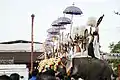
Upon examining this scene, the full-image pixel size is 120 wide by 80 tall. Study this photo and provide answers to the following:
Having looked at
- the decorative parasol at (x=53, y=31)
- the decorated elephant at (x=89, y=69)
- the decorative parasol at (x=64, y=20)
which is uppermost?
the decorative parasol at (x=64, y=20)

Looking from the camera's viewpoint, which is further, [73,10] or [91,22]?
[73,10]

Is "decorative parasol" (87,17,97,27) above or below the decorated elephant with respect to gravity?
above

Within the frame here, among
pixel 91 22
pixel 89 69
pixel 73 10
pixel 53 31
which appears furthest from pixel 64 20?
pixel 89 69

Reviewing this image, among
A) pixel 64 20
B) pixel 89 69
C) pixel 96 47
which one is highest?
pixel 64 20

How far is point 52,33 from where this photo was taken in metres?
17.4

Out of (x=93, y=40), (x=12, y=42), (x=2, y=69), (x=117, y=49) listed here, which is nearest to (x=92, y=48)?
(x=93, y=40)

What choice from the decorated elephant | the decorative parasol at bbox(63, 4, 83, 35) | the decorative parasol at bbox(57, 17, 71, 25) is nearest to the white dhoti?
the decorated elephant

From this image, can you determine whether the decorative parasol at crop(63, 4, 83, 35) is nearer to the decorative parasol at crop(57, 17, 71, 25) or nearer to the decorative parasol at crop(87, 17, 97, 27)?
the decorative parasol at crop(57, 17, 71, 25)

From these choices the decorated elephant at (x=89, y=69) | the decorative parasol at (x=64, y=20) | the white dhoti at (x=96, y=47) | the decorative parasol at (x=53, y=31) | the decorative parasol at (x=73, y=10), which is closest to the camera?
the decorated elephant at (x=89, y=69)

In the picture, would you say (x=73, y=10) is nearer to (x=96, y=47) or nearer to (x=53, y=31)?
(x=53, y=31)

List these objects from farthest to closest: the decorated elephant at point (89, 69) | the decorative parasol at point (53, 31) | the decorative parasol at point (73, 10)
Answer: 1. the decorative parasol at point (53, 31)
2. the decorative parasol at point (73, 10)
3. the decorated elephant at point (89, 69)

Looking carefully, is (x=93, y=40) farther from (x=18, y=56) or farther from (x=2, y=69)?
(x=18, y=56)

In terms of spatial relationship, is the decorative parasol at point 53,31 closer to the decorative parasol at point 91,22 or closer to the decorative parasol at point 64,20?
the decorative parasol at point 64,20

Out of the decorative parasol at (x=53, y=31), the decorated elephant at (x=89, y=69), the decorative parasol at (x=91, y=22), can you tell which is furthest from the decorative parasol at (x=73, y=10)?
the decorated elephant at (x=89, y=69)
